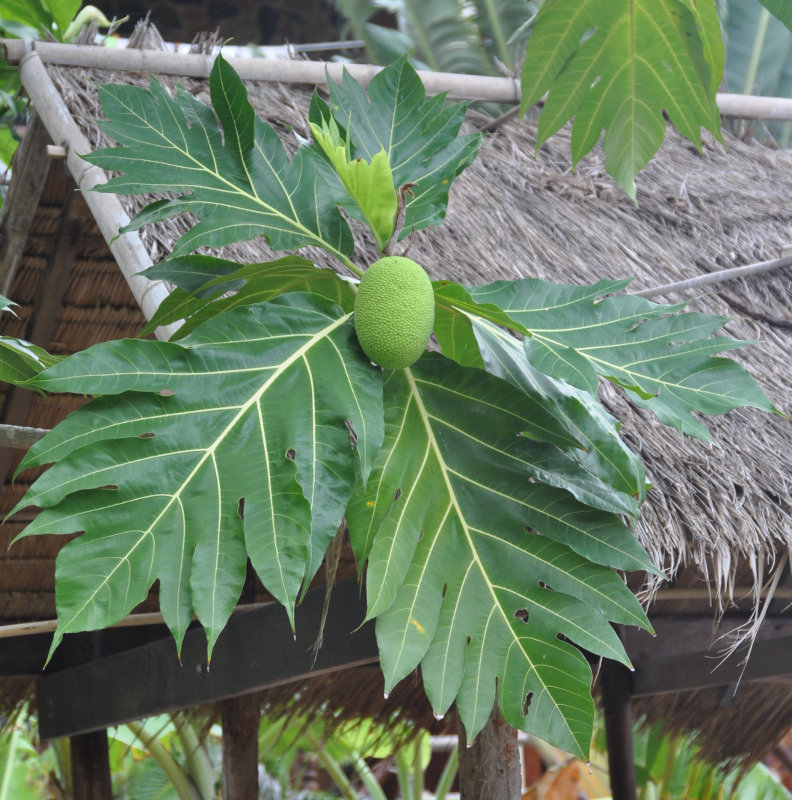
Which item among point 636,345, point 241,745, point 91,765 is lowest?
point 91,765

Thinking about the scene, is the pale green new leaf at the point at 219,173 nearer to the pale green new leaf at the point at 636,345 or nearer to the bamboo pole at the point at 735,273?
the pale green new leaf at the point at 636,345

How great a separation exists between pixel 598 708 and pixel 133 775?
290 cm

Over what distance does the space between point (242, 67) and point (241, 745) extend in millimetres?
1767

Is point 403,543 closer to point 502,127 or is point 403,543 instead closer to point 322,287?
point 322,287

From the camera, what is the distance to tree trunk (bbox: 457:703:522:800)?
154 centimetres

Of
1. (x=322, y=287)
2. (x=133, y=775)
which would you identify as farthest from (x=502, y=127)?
(x=133, y=775)

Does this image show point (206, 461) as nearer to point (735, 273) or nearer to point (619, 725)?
Result: point (735, 273)

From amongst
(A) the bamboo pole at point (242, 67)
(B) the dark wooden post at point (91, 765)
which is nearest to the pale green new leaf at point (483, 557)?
(A) the bamboo pole at point (242, 67)

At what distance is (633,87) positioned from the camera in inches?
49.6

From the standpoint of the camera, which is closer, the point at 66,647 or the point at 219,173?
the point at 219,173

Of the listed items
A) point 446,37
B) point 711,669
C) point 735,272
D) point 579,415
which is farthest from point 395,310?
point 446,37

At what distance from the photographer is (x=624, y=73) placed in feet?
4.11

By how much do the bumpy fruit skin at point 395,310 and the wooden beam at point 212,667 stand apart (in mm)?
522

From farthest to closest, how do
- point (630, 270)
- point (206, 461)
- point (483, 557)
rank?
point (630, 270) < point (483, 557) < point (206, 461)
